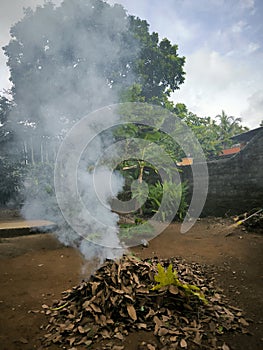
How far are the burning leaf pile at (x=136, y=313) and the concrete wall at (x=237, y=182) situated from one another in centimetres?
493

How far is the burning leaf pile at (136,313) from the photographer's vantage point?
6.47ft

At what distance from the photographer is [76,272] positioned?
11.5 ft

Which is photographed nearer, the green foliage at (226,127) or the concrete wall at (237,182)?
the concrete wall at (237,182)

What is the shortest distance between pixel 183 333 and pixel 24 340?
1.45 m

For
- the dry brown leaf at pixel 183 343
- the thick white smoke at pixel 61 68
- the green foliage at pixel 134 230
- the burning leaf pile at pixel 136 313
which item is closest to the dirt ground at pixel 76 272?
the burning leaf pile at pixel 136 313

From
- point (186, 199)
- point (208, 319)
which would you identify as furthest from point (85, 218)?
point (186, 199)

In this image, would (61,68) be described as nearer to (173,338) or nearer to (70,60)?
(70,60)

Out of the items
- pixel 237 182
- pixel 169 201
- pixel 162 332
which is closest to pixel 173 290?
pixel 162 332

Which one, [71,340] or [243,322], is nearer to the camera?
[71,340]

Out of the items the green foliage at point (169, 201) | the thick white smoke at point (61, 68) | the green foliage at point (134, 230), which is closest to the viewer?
the green foliage at point (134, 230)

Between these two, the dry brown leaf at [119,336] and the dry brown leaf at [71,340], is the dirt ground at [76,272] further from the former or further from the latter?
the dry brown leaf at [71,340]

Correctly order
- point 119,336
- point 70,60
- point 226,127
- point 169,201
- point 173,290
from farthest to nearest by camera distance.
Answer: point 226,127 < point 70,60 < point 169,201 < point 173,290 < point 119,336

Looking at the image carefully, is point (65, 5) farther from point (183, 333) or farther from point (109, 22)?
point (183, 333)

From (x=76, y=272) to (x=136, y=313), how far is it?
1568 millimetres
